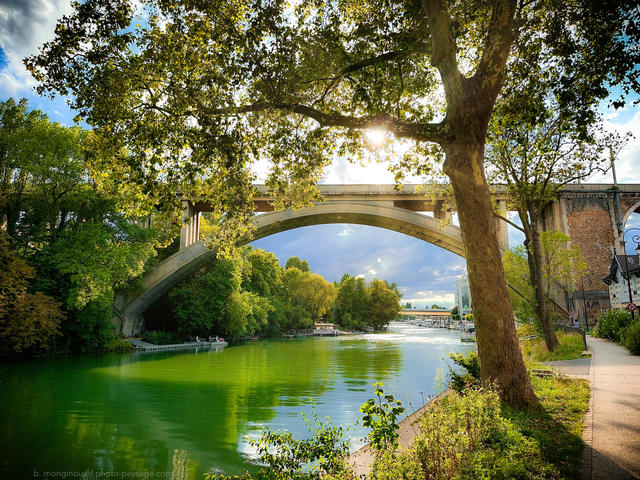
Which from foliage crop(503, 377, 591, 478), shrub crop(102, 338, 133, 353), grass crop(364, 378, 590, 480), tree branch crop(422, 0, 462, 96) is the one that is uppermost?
tree branch crop(422, 0, 462, 96)

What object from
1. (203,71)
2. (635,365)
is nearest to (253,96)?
(203,71)

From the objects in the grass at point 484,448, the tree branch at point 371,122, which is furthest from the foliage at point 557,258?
the grass at point 484,448

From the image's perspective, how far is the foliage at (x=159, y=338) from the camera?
1080 inches

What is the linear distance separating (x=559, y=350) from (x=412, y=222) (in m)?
14.9

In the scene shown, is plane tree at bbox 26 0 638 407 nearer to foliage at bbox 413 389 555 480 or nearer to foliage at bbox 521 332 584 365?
foliage at bbox 413 389 555 480

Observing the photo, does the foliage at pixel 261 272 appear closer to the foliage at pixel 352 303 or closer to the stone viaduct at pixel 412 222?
the stone viaduct at pixel 412 222

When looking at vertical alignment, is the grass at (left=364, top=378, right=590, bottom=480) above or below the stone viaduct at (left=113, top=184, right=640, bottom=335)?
below

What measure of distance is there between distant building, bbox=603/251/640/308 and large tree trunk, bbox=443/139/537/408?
20106mm

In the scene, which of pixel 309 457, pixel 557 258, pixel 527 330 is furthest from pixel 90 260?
pixel 557 258

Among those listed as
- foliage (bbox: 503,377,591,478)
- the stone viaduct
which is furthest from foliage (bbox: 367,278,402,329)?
foliage (bbox: 503,377,591,478)

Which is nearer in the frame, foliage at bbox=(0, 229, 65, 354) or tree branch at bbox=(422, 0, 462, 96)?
tree branch at bbox=(422, 0, 462, 96)

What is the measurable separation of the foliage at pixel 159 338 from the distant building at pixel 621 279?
29.0 meters

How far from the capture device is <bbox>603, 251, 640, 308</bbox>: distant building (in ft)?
71.7

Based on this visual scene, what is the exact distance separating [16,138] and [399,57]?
18612 millimetres
